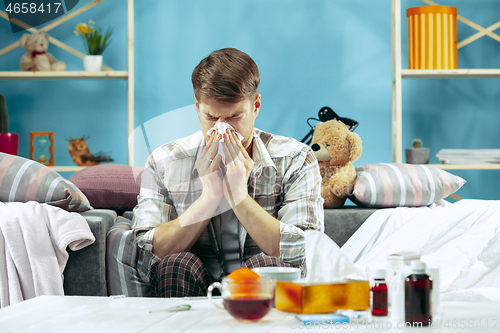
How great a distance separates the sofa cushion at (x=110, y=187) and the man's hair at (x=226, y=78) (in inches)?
18.7

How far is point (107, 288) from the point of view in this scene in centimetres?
109

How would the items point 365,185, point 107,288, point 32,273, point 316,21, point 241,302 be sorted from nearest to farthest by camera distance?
point 241,302, point 32,273, point 107,288, point 365,185, point 316,21

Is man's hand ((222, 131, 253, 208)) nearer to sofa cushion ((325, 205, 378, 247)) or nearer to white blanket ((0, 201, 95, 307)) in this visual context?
white blanket ((0, 201, 95, 307))

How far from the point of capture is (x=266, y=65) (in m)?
1.99

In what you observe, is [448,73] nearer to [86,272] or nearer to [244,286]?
[86,272]

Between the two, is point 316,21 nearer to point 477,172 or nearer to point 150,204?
point 477,172

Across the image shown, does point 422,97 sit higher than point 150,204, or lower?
higher

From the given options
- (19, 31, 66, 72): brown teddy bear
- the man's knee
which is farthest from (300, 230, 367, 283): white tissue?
(19, 31, 66, 72): brown teddy bear

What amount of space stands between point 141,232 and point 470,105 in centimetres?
151

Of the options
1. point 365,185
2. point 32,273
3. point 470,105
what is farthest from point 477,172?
point 32,273

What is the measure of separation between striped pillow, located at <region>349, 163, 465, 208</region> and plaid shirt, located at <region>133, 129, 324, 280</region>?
1.42 feet

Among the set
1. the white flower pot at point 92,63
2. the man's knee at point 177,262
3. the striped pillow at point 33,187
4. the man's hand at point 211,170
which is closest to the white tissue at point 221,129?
the man's hand at point 211,170

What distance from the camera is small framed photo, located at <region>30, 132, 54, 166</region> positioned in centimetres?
189

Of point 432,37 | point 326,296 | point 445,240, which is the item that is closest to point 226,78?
point 326,296
